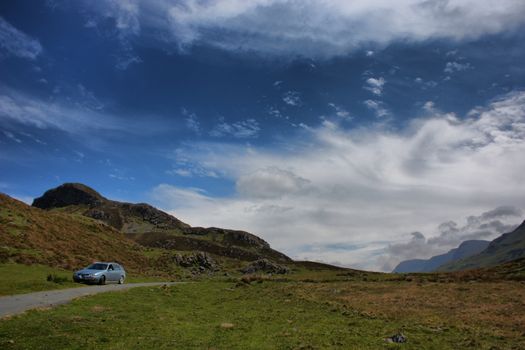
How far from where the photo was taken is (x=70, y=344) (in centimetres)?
1489

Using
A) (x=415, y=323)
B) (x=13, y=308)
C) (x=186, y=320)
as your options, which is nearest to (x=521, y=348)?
(x=415, y=323)

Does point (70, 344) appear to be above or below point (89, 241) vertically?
below

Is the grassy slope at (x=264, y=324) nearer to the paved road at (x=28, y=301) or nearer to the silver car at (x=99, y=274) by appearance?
the paved road at (x=28, y=301)

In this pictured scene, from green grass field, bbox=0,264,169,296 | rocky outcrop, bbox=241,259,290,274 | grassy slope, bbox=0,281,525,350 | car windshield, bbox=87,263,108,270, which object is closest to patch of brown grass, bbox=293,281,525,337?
grassy slope, bbox=0,281,525,350

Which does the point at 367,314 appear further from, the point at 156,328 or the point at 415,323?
the point at 156,328

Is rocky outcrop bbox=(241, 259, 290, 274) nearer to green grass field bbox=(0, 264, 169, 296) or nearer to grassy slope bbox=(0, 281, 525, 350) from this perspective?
green grass field bbox=(0, 264, 169, 296)

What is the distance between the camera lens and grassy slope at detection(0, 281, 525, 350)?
1684 cm

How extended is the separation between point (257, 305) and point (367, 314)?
981 cm

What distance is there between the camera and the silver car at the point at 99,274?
4238cm

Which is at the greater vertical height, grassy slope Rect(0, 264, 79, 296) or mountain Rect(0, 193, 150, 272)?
mountain Rect(0, 193, 150, 272)

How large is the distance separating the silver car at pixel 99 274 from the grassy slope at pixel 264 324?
31.7 ft

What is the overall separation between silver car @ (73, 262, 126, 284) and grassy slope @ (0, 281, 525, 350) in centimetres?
966

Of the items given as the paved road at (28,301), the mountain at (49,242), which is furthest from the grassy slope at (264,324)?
the mountain at (49,242)

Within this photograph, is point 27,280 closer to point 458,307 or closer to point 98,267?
A: point 98,267
